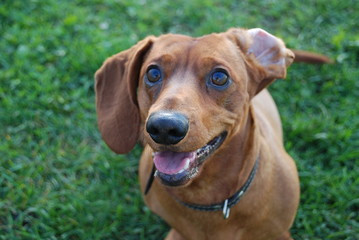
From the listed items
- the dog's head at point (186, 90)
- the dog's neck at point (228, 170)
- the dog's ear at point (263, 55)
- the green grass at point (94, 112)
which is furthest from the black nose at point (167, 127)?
the green grass at point (94, 112)

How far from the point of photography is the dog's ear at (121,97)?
3102 millimetres

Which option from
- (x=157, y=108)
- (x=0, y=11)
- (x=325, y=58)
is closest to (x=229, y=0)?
(x=325, y=58)

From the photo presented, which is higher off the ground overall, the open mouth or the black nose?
the black nose

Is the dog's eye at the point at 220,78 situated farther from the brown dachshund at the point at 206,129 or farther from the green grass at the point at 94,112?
the green grass at the point at 94,112

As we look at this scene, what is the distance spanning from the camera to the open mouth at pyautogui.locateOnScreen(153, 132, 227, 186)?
259 centimetres

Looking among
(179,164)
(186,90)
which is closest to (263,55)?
(186,90)

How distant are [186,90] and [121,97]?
706 millimetres

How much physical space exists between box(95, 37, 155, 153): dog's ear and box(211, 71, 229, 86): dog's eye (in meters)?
0.60

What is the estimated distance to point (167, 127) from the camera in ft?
7.66

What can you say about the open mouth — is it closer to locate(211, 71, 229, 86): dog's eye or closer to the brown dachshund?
the brown dachshund

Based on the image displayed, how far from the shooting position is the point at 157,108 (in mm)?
2461

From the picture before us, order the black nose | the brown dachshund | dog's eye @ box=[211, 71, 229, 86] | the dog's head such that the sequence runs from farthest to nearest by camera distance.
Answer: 1. dog's eye @ box=[211, 71, 229, 86]
2. the brown dachshund
3. the dog's head
4. the black nose

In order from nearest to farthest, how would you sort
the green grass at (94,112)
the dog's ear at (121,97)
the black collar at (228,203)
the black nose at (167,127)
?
the black nose at (167,127) → the black collar at (228,203) → the dog's ear at (121,97) → the green grass at (94,112)

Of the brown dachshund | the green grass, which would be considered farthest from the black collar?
the green grass
